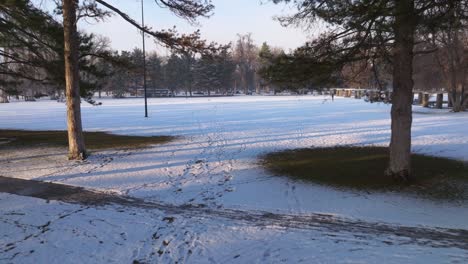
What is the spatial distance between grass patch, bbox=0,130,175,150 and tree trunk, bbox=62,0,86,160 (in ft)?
7.87

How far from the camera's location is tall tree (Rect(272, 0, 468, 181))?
7.73 m

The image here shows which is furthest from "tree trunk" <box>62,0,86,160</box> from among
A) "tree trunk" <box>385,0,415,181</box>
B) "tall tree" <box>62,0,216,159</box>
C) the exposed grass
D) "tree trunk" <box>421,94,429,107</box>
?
"tree trunk" <box>421,94,429,107</box>

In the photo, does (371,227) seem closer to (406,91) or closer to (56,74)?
(406,91)

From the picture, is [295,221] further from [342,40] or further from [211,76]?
[211,76]

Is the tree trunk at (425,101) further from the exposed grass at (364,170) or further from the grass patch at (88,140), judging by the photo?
the grass patch at (88,140)

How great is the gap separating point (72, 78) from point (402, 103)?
9.28 meters

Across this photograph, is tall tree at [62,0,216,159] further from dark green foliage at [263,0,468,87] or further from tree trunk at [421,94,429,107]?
tree trunk at [421,94,429,107]

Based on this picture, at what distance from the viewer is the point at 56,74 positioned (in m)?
15.2

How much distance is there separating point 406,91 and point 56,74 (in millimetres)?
12769

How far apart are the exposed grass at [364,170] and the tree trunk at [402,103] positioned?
1.32 feet

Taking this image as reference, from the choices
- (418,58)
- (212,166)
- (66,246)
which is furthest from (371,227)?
(418,58)

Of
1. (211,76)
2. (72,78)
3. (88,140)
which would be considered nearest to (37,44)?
(88,140)

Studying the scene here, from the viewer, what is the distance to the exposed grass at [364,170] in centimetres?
862

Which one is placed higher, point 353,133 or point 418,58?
point 418,58
